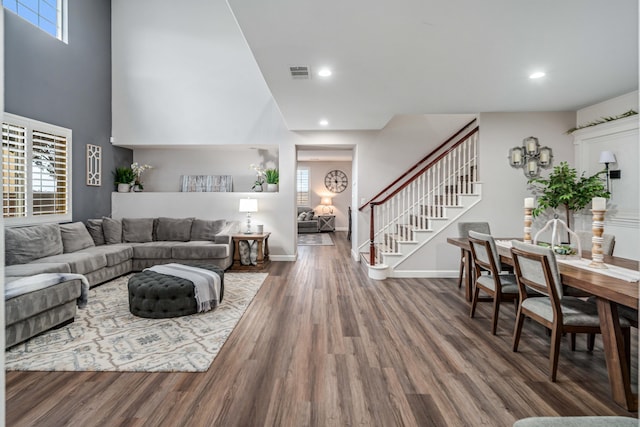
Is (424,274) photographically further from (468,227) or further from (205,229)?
(205,229)

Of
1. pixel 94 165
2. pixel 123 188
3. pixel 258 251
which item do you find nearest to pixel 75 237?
pixel 94 165

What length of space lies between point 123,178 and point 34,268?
126 inches

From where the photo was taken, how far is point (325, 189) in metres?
12.4

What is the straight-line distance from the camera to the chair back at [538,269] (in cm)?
230

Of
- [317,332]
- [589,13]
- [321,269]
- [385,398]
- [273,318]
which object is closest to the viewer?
[385,398]

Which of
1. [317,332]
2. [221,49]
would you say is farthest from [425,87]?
[221,49]

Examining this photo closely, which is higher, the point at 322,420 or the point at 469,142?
the point at 469,142

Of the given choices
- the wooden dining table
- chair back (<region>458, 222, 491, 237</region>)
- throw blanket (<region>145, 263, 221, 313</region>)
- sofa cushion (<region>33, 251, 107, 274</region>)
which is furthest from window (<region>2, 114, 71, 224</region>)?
the wooden dining table

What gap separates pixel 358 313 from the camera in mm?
3650

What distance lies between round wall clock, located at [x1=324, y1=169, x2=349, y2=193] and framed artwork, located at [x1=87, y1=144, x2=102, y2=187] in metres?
7.61

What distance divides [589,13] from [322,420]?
3375 millimetres

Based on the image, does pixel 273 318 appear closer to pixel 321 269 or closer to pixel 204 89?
pixel 321 269

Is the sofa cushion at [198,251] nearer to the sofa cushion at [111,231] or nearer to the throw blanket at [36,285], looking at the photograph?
the sofa cushion at [111,231]

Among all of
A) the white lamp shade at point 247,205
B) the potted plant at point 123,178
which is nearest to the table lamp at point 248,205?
the white lamp shade at point 247,205
